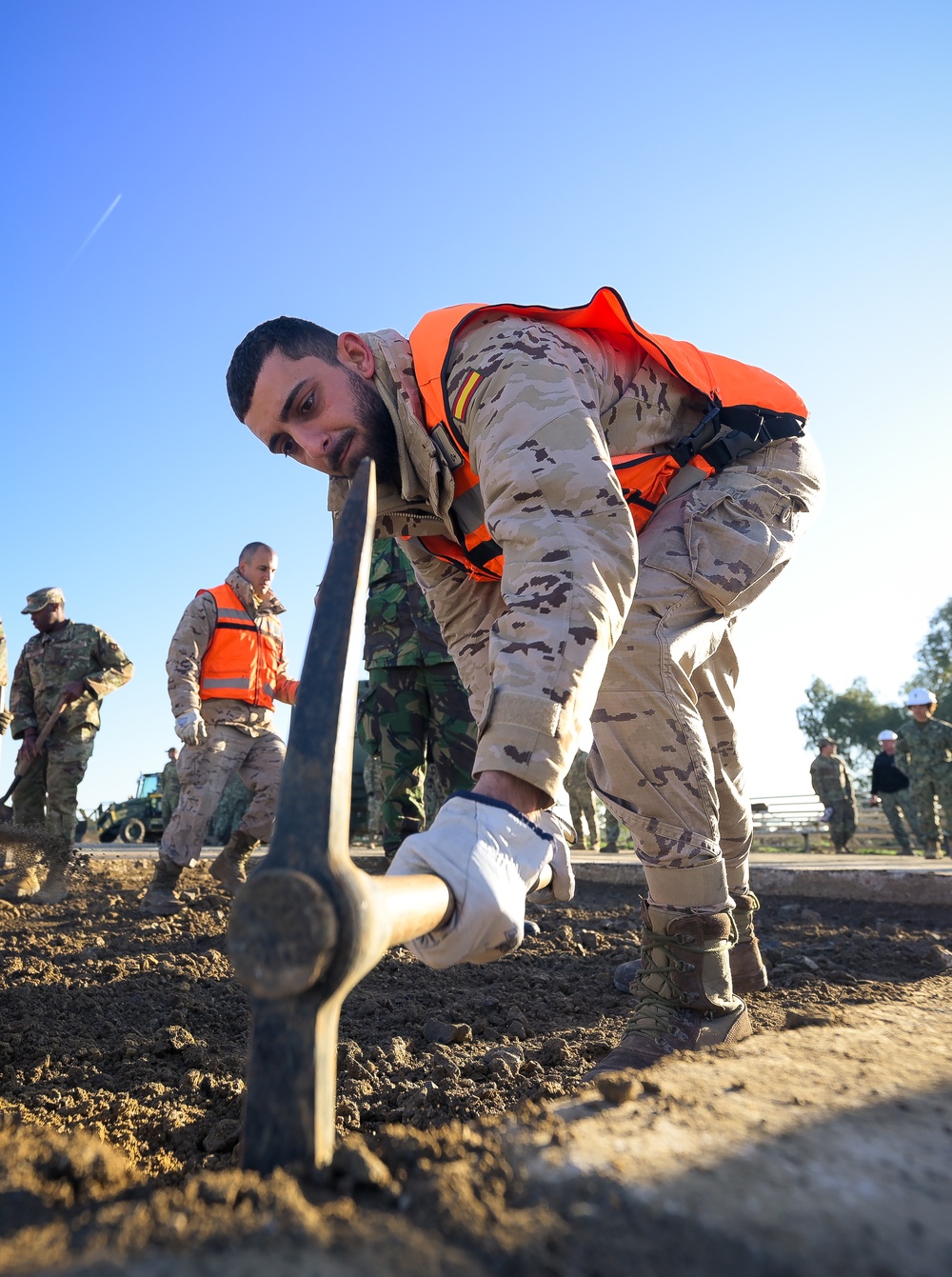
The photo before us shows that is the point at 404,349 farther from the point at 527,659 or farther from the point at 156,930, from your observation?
the point at 156,930

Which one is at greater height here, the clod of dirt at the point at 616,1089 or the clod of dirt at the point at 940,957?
the clod of dirt at the point at 616,1089

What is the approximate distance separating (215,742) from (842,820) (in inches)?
460

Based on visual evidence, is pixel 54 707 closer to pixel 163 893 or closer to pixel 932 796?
pixel 163 893

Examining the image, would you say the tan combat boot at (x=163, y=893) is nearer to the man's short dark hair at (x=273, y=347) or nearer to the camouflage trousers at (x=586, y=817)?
the man's short dark hair at (x=273, y=347)

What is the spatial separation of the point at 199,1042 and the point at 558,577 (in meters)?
1.57

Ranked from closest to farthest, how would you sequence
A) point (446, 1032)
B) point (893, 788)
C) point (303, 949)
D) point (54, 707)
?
point (303, 949), point (446, 1032), point (54, 707), point (893, 788)

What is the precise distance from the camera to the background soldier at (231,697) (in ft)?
17.4

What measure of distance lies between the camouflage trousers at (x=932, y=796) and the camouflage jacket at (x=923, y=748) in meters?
0.06

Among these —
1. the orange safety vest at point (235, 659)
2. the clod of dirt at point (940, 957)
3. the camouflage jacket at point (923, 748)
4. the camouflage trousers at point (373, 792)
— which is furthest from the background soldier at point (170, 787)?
the clod of dirt at point (940, 957)

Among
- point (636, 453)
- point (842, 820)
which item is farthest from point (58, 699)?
point (842, 820)

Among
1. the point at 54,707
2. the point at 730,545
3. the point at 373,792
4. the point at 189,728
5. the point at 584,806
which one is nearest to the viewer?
→ the point at 730,545

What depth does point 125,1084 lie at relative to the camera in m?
1.85

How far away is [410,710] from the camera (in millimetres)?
5113

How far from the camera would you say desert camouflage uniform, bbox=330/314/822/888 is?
1.29 meters
